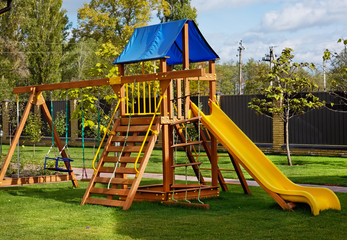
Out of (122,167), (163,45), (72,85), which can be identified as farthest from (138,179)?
(72,85)

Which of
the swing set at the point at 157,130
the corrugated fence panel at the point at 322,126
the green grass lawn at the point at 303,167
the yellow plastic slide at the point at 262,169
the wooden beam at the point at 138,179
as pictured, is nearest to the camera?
the yellow plastic slide at the point at 262,169

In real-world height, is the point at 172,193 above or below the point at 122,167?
below

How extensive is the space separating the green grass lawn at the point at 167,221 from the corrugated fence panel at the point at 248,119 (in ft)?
36.8

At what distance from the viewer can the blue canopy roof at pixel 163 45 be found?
9.69 meters

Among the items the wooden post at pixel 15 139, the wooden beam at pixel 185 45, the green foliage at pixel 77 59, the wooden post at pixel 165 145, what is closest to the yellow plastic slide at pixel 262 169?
the wooden post at pixel 165 145

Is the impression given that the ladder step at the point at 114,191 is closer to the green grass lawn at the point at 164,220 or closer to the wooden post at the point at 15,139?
the green grass lawn at the point at 164,220

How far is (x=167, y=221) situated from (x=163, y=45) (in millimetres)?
3675

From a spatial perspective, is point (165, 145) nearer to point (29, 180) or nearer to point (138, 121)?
point (138, 121)

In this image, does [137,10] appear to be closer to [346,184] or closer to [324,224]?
[346,184]

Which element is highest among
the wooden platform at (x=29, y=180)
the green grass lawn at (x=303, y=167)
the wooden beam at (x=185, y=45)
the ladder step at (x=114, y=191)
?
the wooden beam at (x=185, y=45)

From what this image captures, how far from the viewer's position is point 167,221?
7.50 meters

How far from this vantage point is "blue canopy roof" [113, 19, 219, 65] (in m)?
9.69

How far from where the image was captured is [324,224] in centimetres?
716

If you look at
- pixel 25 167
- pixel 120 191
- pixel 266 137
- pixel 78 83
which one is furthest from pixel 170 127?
pixel 266 137
